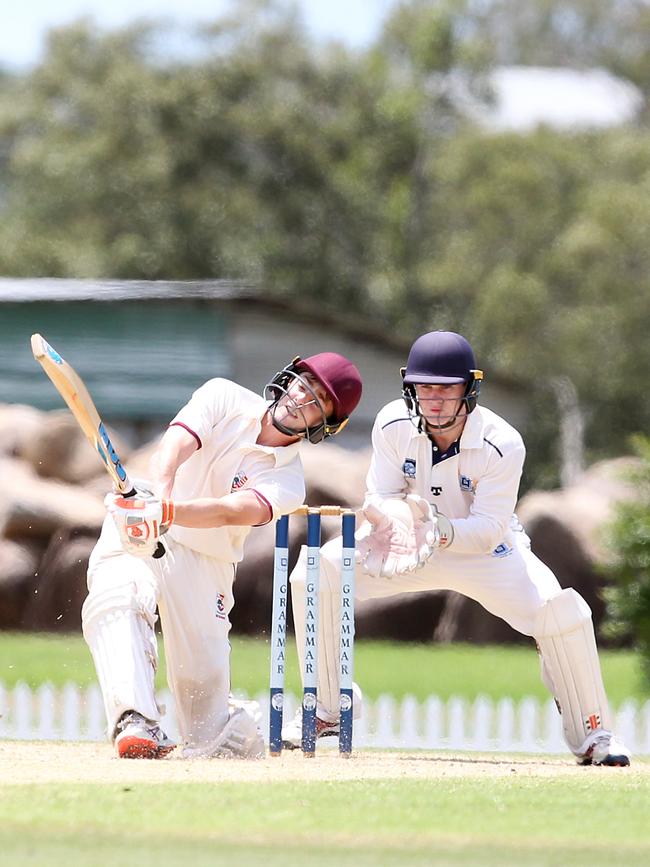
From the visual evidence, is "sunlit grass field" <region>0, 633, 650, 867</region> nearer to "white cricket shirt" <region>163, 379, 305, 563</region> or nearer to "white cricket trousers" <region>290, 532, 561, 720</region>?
"white cricket trousers" <region>290, 532, 561, 720</region>

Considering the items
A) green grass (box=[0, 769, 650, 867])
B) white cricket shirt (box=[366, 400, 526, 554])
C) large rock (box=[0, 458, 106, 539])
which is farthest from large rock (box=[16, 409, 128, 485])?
green grass (box=[0, 769, 650, 867])

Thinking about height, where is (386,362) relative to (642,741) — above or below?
above

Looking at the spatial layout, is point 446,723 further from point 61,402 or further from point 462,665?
point 61,402

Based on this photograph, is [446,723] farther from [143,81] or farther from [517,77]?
[517,77]

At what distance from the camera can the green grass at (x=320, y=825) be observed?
4875 millimetres

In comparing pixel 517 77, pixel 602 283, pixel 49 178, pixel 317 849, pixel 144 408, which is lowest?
pixel 317 849

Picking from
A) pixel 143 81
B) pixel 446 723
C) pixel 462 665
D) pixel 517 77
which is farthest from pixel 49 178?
pixel 446 723

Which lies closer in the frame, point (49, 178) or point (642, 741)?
point (642, 741)

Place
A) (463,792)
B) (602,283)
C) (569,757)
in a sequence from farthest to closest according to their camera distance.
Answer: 1. (602,283)
2. (569,757)
3. (463,792)

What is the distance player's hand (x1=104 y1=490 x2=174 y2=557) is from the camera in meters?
6.30

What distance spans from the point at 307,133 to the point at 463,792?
1152 inches

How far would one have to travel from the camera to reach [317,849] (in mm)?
4977

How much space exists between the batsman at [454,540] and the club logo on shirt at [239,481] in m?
0.63

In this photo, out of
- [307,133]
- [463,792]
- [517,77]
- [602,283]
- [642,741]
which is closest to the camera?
[463,792]
